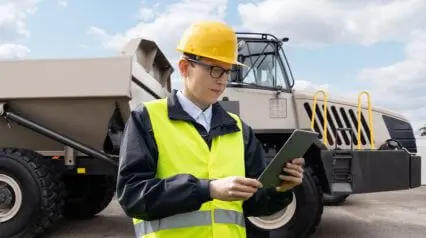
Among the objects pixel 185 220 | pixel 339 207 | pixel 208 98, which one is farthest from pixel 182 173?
pixel 339 207

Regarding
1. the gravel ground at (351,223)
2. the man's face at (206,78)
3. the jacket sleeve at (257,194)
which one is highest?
the man's face at (206,78)

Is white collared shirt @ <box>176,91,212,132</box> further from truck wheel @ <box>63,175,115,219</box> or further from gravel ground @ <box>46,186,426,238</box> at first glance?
truck wheel @ <box>63,175,115,219</box>

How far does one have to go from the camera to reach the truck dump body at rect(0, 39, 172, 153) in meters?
5.93

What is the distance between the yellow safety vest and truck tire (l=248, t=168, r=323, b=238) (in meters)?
4.11

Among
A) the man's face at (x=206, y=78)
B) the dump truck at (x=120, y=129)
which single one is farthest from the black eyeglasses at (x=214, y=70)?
the dump truck at (x=120, y=129)

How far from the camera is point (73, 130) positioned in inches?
251

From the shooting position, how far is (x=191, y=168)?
185cm

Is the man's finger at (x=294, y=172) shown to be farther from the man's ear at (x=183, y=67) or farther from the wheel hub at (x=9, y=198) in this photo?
the wheel hub at (x=9, y=198)

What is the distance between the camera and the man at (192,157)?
172 cm

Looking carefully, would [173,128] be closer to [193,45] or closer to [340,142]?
[193,45]

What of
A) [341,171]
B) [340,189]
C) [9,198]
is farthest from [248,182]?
[9,198]

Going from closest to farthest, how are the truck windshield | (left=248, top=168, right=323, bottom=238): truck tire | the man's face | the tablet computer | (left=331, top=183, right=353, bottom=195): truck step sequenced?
the tablet computer → the man's face → (left=248, top=168, right=323, bottom=238): truck tire → (left=331, top=183, right=353, bottom=195): truck step → the truck windshield

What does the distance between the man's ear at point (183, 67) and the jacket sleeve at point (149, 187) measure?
0.90 ft

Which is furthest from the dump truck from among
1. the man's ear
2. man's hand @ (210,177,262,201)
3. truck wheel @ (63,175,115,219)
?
man's hand @ (210,177,262,201)
